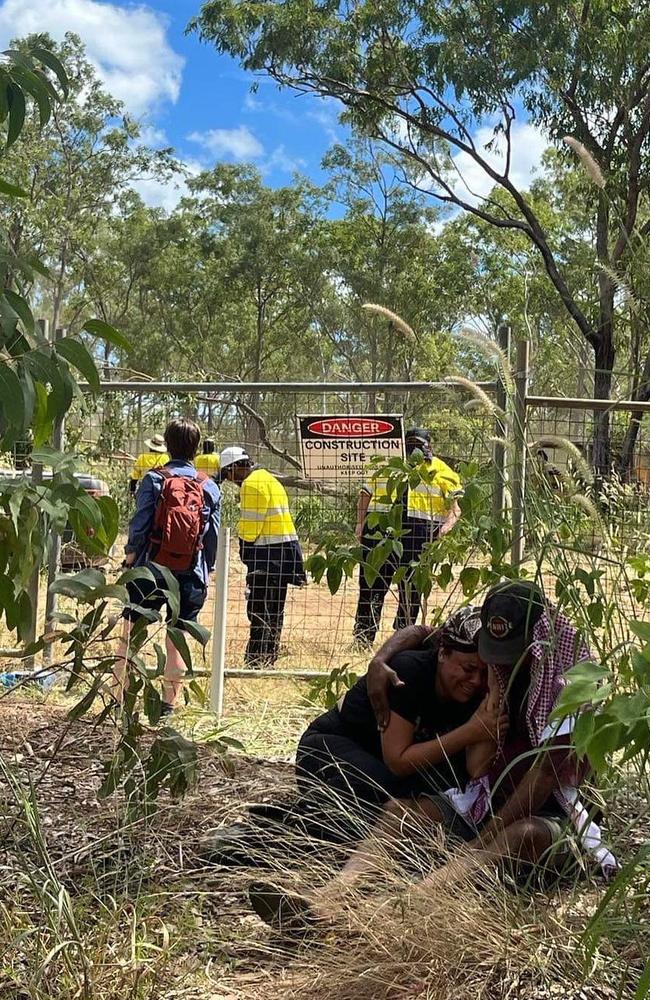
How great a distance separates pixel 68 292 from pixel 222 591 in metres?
39.9

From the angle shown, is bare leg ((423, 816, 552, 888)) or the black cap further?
the black cap

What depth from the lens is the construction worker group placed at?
16.4 feet

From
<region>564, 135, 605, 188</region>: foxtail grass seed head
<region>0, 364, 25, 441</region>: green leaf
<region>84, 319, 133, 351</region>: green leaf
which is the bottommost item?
<region>0, 364, 25, 441</region>: green leaf

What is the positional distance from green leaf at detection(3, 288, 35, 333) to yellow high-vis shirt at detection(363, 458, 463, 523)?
203 cm

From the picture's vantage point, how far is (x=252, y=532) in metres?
6.90

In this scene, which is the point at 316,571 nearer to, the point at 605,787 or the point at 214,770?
the point at 214,770

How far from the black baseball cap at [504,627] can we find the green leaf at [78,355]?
1.40m

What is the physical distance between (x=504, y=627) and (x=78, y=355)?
1.53 m

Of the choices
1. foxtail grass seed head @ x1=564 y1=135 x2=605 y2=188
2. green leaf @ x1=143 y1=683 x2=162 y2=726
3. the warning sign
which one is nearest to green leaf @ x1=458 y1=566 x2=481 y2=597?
green leaf @ x1=143 y1=683 x2=162 y2=726

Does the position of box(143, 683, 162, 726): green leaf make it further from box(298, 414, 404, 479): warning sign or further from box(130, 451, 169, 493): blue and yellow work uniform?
box(130, 451, 169, 493): blue and yellow work uniform

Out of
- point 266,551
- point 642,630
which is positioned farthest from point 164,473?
point 642,630

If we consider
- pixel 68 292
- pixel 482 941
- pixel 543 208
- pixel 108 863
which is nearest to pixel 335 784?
pixel 108 863

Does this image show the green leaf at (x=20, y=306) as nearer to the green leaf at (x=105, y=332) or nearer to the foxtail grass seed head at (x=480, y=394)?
the green leaf at (x=105, y=332)

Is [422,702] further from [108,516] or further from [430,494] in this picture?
[430,494]
